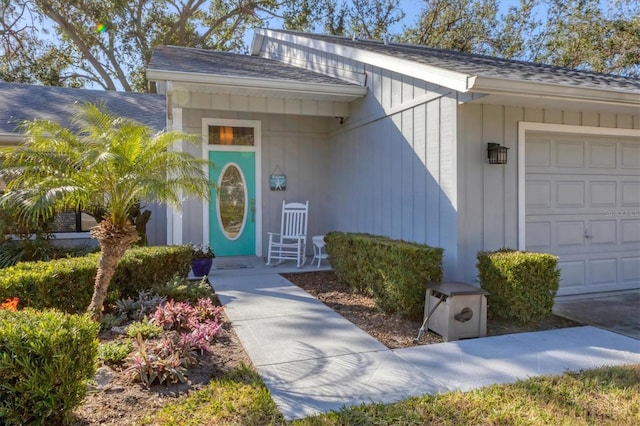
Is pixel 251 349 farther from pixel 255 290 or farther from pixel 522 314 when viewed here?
pixel 522 314

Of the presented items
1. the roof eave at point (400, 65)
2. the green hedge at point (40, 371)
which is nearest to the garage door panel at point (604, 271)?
A: the roof eave at point (400, 65)

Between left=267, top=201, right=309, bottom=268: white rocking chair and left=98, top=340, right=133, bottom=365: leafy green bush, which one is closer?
left=98, top=340, right=133, bottom=365: leafy green bush

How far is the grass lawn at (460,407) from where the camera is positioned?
2645 mm

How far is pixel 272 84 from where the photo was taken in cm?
670

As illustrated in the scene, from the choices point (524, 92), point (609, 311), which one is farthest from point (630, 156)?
point (524, 92)

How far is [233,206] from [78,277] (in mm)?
3892

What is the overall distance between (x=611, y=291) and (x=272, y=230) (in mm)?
5521

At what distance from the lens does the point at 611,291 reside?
6004 millimetres

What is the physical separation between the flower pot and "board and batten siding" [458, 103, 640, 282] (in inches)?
142

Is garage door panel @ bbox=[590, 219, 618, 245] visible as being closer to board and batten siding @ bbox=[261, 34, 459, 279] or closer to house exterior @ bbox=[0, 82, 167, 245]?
board and batten siding @ bbox=[261, 34, 459, 279]

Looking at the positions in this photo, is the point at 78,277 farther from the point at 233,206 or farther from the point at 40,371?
the point at 233,206

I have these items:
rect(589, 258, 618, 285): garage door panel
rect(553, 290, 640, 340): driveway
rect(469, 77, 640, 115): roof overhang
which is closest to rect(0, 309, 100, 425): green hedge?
rect(469, 77, 640, 115): roof overhang

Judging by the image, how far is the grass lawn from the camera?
2.64 m

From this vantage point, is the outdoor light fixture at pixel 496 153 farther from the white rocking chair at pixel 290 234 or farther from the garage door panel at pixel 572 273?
the white rocking chair at pixel 290 234
